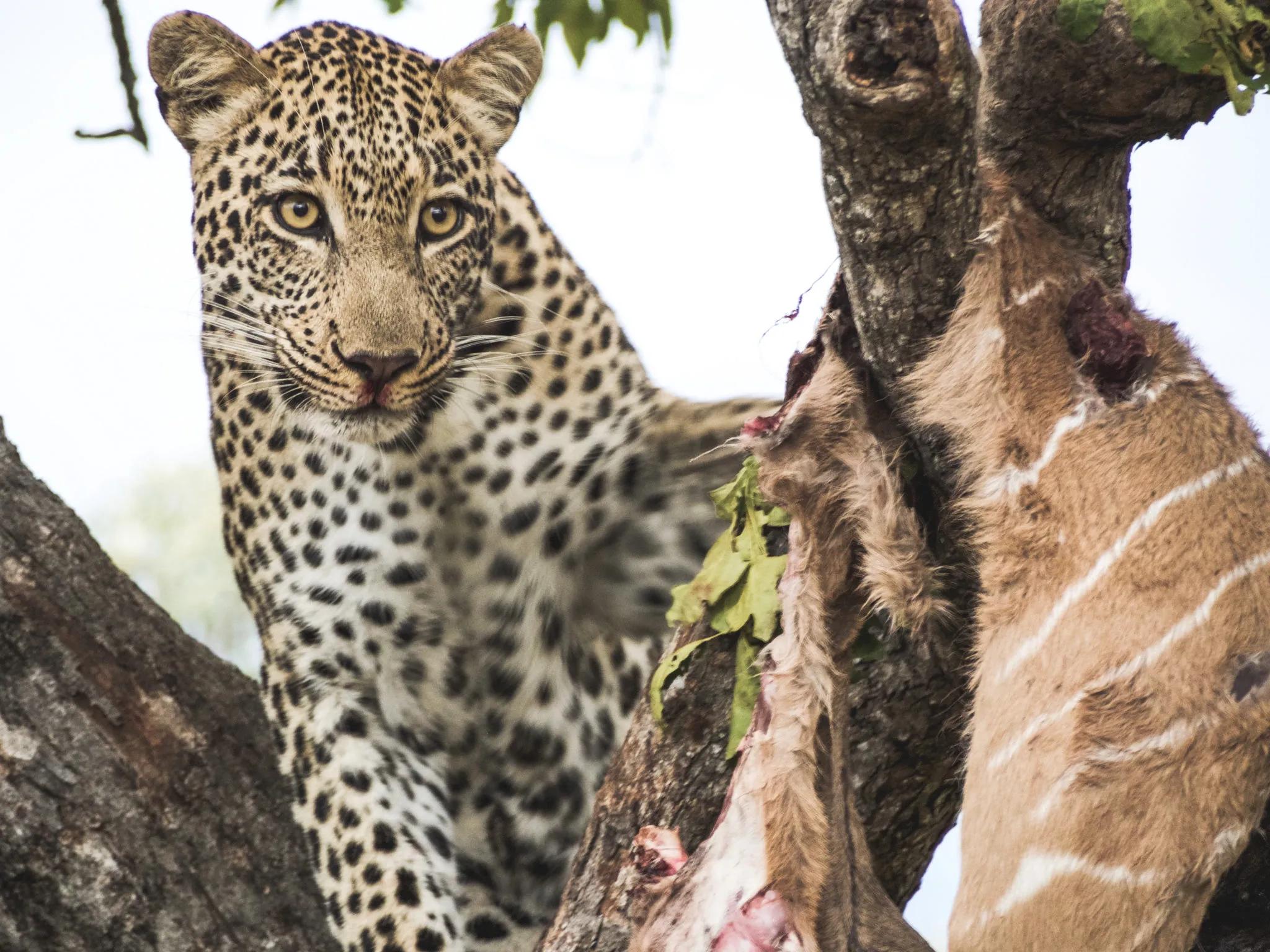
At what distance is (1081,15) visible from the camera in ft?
4.90

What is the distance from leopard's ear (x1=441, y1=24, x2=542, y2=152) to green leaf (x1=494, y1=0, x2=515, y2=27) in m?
0.23

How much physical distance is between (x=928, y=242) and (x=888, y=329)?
0.12 metres

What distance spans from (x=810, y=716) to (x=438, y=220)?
189cm

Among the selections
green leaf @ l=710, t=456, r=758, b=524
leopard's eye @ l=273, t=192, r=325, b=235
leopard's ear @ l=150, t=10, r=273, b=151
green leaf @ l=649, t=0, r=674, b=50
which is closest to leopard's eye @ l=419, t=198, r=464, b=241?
leopard's eye @ l=273, t=192, r=325, b=235

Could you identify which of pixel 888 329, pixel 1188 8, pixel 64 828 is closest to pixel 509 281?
pixel 64 828

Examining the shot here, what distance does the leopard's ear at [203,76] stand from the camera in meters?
3.33

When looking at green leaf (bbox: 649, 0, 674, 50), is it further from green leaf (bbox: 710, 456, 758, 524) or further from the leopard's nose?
green leaf (bbox: 710, 456, 758, 524)

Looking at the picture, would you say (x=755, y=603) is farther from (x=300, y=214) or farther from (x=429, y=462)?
(x=300, y=214)

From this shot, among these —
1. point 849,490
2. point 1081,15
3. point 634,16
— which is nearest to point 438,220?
point 634,16

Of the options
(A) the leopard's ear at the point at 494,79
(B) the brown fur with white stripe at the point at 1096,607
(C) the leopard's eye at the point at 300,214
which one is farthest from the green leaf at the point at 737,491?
(A) the leopard's ear at the point at 494,79

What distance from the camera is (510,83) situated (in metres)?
3.50

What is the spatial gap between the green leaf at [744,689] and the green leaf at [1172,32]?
87 centimetres

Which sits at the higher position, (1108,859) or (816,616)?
(816,616)

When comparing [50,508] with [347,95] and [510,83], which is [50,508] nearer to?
[347,95]
